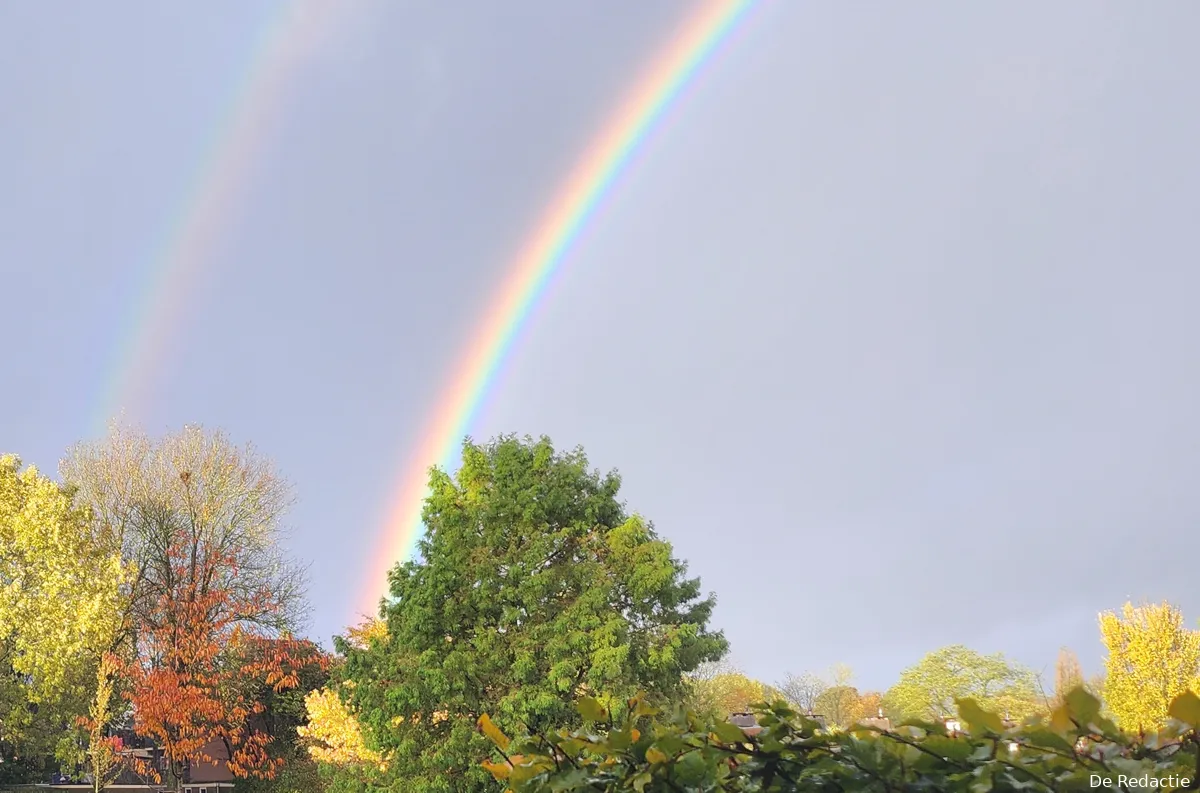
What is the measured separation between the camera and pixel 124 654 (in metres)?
22.8

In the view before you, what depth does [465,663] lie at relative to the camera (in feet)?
45.2

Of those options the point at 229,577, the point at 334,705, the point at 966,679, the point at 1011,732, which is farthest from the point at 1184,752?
the point at 966,679

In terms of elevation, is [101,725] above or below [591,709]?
below

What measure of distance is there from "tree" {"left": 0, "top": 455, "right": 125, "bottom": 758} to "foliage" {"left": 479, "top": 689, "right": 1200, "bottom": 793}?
71.2ft

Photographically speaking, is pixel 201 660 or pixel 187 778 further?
pixel 187 778

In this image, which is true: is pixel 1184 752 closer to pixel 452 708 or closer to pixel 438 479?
pixel 452 708

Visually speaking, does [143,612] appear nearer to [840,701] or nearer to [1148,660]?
[1148,660]

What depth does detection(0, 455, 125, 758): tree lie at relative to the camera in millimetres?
19062

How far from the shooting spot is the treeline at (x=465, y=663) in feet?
5.39

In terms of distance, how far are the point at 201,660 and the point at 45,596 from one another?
4300mm

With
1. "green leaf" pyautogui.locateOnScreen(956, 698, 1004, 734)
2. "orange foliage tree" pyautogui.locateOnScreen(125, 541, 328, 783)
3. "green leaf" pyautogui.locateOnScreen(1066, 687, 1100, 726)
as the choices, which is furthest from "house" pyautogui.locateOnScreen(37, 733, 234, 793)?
"green leaf" pyautogui.locateOnScreen(1066, 687, 1100, 726)

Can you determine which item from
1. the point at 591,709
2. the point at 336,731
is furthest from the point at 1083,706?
the point at 336,731

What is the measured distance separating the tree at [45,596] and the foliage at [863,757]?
21.7 metres

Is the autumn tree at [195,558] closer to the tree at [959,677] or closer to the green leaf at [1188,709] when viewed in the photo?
the green leaf at [1188,709]
